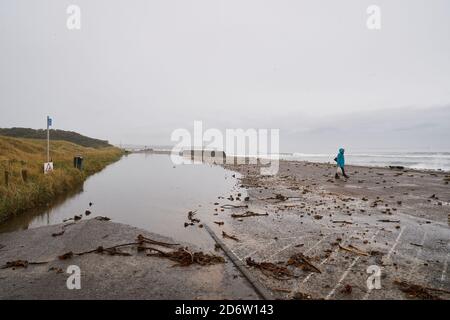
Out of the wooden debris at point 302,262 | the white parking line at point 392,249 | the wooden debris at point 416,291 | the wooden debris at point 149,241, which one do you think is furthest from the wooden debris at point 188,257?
the wooden debris at point 416,291

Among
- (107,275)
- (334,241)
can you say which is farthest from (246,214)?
(107,275)

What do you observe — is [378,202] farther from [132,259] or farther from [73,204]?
[73,204]

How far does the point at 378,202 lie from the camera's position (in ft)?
51.2

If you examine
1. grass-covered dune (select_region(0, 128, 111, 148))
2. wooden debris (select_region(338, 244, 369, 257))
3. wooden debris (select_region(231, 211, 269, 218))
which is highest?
grass-covered dune (select_region(0, 128, 111, 148))

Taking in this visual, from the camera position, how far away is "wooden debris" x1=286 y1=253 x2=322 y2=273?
6.78 meters

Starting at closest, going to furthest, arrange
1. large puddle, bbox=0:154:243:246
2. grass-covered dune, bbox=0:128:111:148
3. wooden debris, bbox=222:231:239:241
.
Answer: wooden debris, bbox=222:231:239:241
large puddle, bbox=0:154:243:246
grass-covered dune, bbox=0:128:111:148

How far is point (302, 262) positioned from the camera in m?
7.11

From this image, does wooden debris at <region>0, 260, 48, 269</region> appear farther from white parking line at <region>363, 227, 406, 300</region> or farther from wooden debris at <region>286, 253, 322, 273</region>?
white parking line at <region>363, 227, 406, 300</region>

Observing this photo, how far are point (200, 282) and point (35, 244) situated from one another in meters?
5.60

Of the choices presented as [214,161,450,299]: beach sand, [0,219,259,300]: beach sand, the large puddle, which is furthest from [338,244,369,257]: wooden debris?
the large puddle

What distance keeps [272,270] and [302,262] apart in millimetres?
962

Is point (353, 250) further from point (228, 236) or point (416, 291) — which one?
point (228, 236)

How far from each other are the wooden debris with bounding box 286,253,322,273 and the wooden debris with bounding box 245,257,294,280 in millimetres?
434
